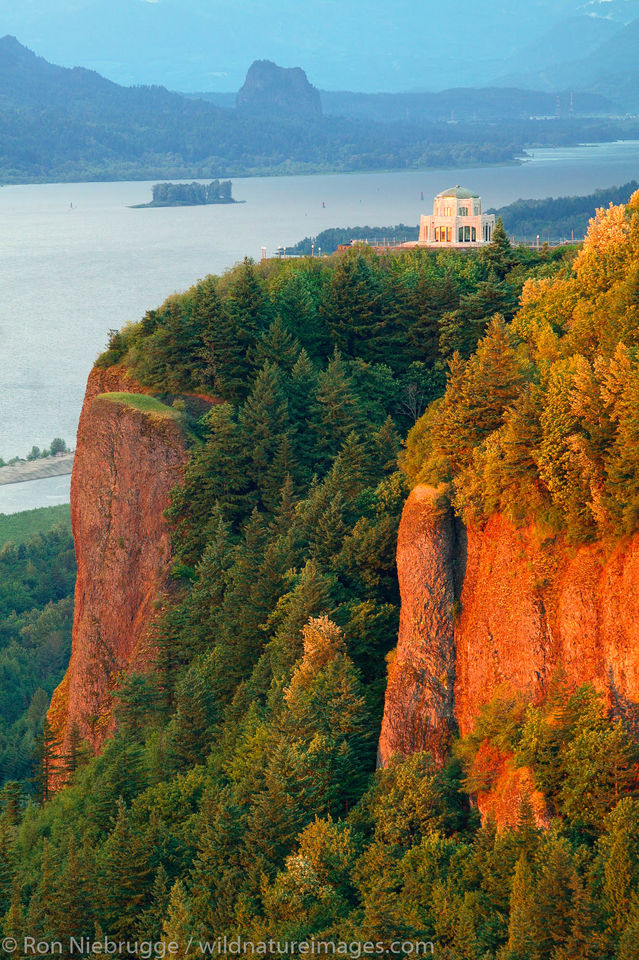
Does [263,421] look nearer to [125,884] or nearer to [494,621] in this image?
[494,621]

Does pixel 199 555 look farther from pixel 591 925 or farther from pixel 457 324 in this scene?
pixel 591 925

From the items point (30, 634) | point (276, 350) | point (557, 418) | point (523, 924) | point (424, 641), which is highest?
point (276, 350)

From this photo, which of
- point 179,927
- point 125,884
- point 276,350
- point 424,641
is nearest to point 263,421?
point 276,350

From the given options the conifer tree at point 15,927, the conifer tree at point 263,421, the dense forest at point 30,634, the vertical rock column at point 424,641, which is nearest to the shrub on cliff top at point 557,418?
the vertical rock column at point 424,641

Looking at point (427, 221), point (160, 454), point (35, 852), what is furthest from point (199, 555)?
point (427, 221)

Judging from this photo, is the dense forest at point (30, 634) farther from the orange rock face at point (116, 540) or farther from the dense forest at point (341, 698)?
the dense forest at point (341, 698)
